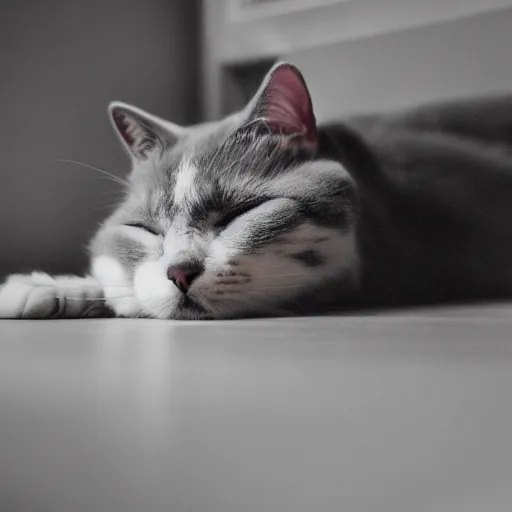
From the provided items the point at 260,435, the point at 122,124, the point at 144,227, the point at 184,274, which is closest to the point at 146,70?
the point at 122,124

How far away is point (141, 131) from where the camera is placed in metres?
1.27

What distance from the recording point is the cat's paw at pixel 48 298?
1.01m

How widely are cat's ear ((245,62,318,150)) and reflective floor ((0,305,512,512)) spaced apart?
67 centimetres

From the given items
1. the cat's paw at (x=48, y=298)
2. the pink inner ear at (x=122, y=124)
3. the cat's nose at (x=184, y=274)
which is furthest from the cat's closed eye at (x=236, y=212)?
the pink inner ear at (x=122, y=124)

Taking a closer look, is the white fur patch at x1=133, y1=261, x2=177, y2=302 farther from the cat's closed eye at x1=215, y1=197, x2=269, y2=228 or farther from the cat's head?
the cat's closed eye at x1=215, y1=197, x2=269, y2=228

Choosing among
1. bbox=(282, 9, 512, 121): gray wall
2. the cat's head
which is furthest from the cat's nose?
bbox=(282, 9, 512, 121): gray wall

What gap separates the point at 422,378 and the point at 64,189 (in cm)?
141

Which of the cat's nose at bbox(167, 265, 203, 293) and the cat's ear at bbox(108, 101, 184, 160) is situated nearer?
the cat's nose at bbox(167, 265, 203, 293)

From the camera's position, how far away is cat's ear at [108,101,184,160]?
4.12ft

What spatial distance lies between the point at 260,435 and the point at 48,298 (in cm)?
76

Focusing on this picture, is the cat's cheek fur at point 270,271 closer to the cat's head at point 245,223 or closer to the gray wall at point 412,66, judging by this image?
the cat's head at point 245,223

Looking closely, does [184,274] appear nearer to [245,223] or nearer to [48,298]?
[245,223]

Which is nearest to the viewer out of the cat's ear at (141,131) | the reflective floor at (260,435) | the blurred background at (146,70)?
the reflective floor at (260,435)

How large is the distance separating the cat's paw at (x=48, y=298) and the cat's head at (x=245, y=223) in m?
0.06
